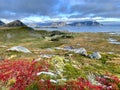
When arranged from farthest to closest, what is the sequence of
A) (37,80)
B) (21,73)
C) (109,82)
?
(109,82) → (21,73) → (37,80)

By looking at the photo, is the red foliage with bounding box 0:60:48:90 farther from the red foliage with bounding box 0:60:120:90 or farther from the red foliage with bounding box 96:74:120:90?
the red foliage with bounding box 96:74:120:90

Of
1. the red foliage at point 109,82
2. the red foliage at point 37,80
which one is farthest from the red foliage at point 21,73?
the red foliage at point 109,82

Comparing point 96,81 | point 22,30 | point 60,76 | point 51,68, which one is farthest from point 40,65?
point 22,30

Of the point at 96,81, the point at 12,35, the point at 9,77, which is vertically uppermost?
the point at 9,77

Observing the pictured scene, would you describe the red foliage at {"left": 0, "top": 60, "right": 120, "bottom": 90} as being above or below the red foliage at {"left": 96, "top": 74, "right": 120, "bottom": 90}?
above

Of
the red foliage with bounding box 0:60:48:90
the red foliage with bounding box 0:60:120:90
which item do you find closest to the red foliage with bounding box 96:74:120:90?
the red foliage with bounding box 0:60:120:90

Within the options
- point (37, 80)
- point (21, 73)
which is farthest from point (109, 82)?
point (21, 73)

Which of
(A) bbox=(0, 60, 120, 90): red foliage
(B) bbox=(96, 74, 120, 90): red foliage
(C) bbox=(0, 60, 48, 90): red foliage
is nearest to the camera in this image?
(A) bbox=(0, 60, 120, 90): red foliage

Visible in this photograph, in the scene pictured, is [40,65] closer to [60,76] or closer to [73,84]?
Answer: [60,76]

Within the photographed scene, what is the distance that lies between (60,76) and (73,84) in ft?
7.17

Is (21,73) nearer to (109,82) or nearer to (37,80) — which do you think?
(37,80)

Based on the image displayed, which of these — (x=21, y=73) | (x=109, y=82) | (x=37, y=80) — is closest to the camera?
(x=37, y=80)

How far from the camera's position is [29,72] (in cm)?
2016

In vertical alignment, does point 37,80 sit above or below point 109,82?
above
